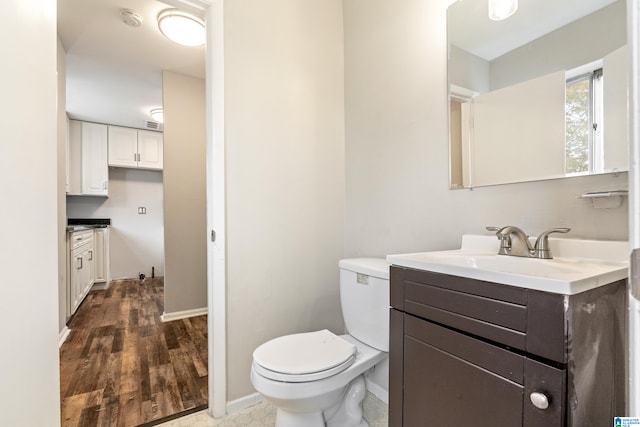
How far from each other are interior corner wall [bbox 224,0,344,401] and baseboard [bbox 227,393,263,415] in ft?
0.11

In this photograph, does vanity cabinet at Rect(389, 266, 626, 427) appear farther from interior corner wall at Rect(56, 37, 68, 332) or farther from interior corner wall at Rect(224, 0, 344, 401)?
interior corner wall at Rect(56, 37, 68, 332)

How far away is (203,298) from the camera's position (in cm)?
292

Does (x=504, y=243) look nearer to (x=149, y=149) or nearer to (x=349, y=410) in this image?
(x=349, y=410)

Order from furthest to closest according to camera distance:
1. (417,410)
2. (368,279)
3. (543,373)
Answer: (368,279)
(417,410)
(543,373)

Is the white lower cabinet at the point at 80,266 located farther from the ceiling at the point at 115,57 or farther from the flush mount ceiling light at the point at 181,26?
the flush mount ceiling light at the point at 181,26

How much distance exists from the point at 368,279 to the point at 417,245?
329 mm

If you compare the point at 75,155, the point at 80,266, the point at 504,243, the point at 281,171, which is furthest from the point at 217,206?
the point at 75,155

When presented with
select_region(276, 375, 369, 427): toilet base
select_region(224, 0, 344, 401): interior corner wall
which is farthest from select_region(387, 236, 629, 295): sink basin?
select_region(224, 0, 344, 401): interior corner wall

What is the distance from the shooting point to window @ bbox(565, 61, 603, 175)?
0.90 m

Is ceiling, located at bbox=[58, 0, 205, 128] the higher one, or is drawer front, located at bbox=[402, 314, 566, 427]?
ceiling, located at bbox=[58, 0, 205, 128]

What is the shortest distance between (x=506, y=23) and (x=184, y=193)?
9.03 ft

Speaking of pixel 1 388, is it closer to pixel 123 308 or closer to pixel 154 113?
pixel 123 308

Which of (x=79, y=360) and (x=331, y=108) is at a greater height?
(x=331, y=108)

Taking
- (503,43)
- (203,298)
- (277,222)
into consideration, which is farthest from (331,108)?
(203,298)
